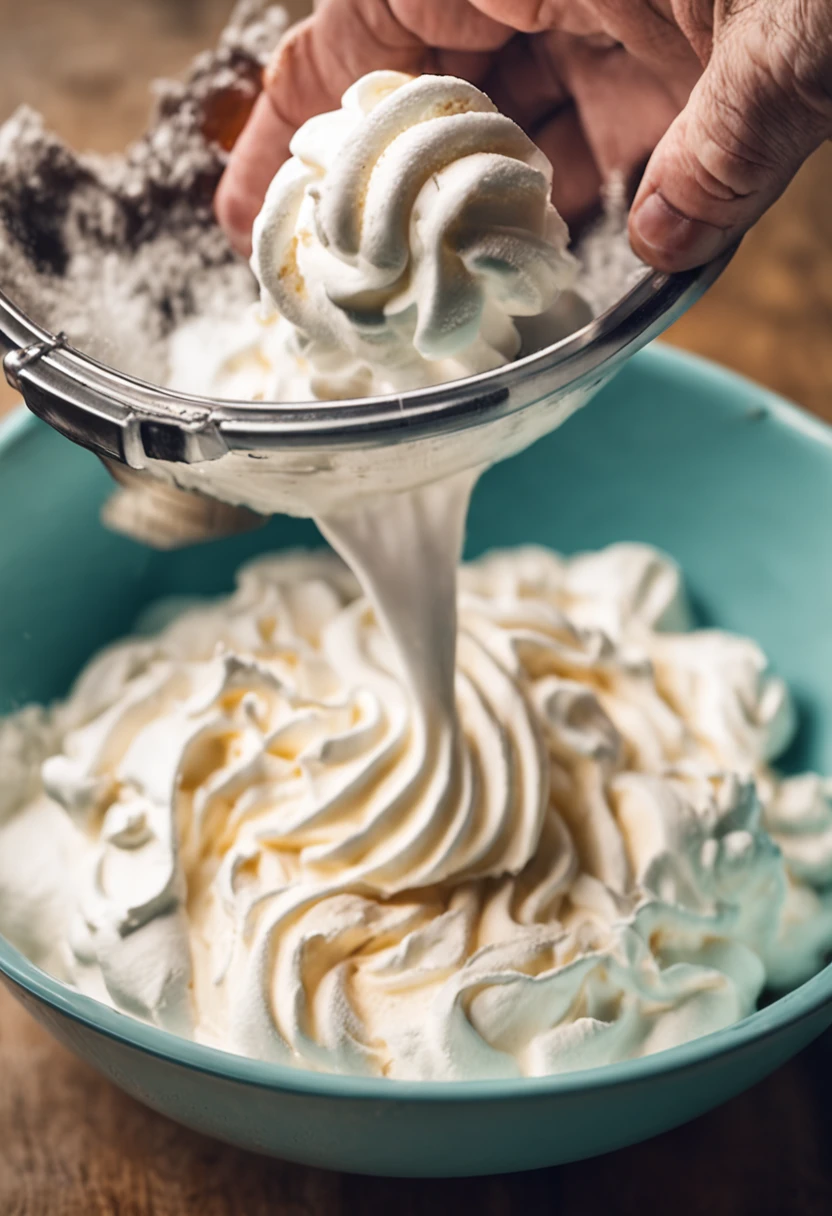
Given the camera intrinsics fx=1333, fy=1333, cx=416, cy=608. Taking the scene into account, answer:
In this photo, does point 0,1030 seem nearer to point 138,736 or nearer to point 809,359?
point 138,736

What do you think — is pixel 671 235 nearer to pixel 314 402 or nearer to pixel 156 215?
pixel 314 402

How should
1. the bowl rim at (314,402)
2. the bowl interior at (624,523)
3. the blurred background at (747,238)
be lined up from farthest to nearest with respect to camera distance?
the blurred background at (747,238) < the bowl interior at (624,523) < the bowl rim at (314,402)

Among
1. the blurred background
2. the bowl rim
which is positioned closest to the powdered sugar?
the bowl rim

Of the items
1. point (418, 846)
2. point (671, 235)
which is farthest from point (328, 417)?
point (418, 846)

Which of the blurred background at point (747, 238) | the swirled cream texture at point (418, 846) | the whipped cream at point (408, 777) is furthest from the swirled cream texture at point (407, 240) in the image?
the blurred background at point (747, 238)

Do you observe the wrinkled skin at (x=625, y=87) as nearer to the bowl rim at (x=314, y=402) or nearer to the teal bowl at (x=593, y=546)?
the bowl rim at (x=314, y=402)

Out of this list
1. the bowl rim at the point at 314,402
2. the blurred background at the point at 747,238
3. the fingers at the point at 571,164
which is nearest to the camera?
the bowl rim at the point at 314,402

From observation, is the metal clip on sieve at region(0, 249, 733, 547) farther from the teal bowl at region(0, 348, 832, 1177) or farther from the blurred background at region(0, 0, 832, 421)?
the blurred background at region(0, 0, 832, 421)
